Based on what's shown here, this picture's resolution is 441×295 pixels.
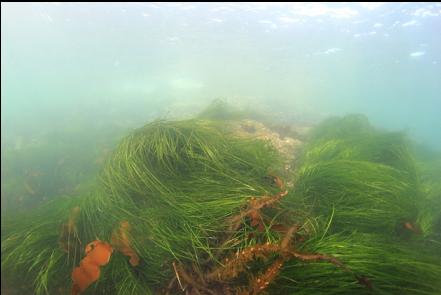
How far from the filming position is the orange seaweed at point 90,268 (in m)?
2.15

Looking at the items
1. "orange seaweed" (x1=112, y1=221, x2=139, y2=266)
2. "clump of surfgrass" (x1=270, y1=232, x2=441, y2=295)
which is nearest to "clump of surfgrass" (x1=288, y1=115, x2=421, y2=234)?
"clump of surfgrass" (x1=270, y1=232, x2=441, y2=295)

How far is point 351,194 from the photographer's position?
3.01 metres

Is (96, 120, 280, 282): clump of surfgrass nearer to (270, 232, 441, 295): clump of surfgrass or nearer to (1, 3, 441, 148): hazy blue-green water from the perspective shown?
(270, 232, 441, 295): clump of surfgrass

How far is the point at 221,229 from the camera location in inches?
96.9

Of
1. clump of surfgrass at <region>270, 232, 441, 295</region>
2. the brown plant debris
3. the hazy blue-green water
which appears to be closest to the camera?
clump of surfgrass at <region>270, 232, 441, 295</region>

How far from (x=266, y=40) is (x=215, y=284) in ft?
103


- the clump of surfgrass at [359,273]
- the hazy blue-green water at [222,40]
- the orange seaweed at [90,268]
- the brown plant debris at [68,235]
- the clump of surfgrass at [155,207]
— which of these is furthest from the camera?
the hazy blue-green water at [222,40]

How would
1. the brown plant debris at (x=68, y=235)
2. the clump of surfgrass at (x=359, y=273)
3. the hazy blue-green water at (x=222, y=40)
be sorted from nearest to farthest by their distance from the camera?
Answer: the clump of surfgrass at (x=359, y=273), the brown plant debris at (x=68, y=235), the hazy blue-green water at (x=222, y=40)

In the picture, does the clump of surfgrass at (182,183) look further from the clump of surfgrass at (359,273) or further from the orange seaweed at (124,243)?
the clump of surfgrass at (359,273)

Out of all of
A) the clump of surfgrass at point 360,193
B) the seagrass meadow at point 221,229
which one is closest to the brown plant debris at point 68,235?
the seagrass meadow at point 221,229

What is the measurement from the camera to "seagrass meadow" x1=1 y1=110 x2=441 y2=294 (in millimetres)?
1907

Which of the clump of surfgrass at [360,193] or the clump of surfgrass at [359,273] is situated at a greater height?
the clump of surfgrass at [359,273]

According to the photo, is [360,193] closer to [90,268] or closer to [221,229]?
[221,229]

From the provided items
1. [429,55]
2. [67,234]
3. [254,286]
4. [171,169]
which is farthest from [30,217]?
[429,55]
